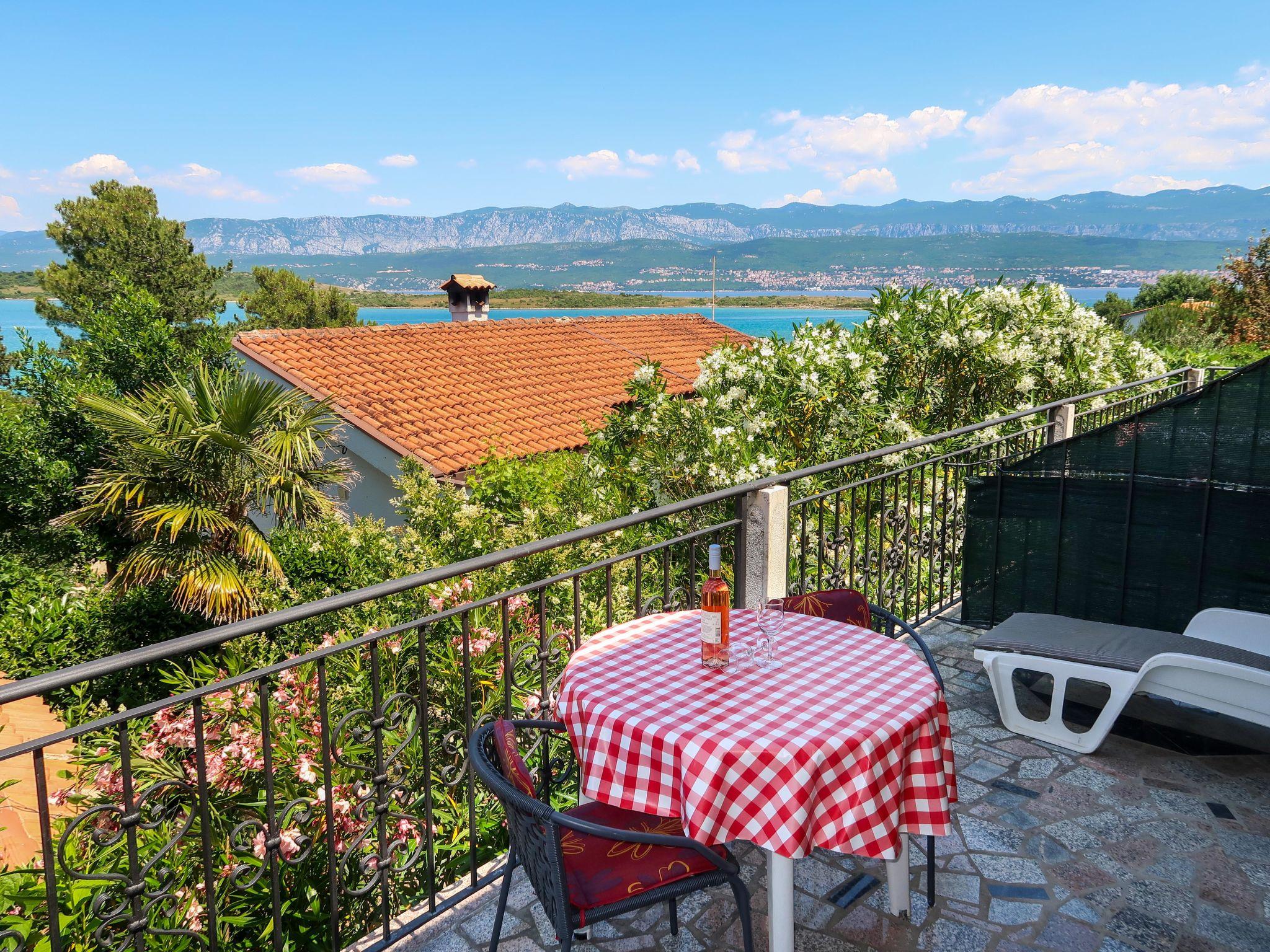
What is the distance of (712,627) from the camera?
230 cm

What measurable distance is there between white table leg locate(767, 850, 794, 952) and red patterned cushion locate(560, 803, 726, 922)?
0.17 metres

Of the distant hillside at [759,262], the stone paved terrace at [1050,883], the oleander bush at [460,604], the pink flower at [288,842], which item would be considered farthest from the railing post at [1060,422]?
the distant hillside at [759,262]

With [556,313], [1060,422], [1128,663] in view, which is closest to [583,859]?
[1128,663]

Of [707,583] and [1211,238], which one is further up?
[1211,238]

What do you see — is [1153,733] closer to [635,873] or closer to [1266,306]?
[635,873]

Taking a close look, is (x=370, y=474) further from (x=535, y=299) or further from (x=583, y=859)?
(x=535, y=299)

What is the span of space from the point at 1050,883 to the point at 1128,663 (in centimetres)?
114

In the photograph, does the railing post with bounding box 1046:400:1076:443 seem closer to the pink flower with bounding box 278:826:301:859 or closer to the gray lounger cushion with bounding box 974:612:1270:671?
the gray lounger cushion with bounding box 974:612:1270:671

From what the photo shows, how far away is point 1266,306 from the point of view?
21094mm

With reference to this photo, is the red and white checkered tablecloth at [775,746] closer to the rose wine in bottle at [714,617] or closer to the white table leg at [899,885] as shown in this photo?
the rose wine in bottle at [714,617]

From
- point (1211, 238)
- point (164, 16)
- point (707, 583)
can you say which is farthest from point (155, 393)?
point (1211, 238)

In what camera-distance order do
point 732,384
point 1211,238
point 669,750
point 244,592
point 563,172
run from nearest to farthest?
1. point 669,750
2. point 732,384
3. point 244,592
4. point 563,172
5. point 1211,238

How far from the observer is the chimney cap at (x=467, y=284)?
22.6 m

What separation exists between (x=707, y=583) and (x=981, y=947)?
1379 millimetres
